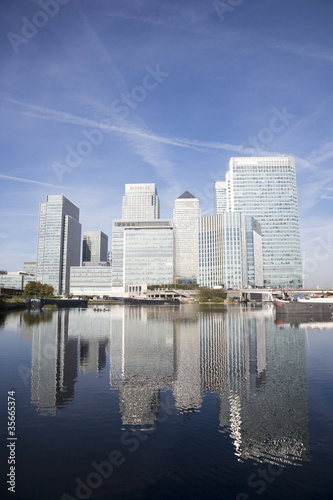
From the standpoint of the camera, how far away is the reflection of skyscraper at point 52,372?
907 inches

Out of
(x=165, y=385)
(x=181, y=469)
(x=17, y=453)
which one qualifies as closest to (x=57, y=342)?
(x=165, y=385)

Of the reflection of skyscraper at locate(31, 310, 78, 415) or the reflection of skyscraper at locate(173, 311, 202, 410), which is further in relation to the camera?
the reflection of skyscraper at locate(31, 310, 78, 415)

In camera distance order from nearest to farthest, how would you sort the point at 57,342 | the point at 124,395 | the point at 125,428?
the point at 125,428, the point at 124,395, the point at 57,342

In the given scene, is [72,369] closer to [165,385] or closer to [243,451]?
[165,385]

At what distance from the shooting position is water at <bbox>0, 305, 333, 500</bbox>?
Answer: 13.4 metres

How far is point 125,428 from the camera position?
1845 centimetres

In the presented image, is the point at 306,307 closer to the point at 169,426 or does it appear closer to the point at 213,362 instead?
the point at 213,362

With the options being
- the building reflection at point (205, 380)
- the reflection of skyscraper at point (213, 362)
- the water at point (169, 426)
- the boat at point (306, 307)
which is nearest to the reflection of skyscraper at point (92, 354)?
the building reflection at point (205, 380)

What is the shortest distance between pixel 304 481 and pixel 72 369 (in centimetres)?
2329
